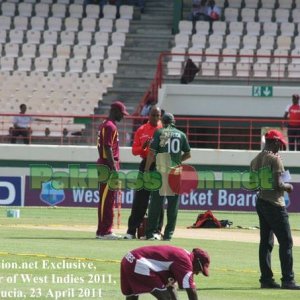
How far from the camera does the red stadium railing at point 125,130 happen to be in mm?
30797

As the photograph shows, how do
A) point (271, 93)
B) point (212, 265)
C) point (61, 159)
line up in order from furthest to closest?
1. point (271, 93)
2. point (61, 159)
3. point (212, 265)

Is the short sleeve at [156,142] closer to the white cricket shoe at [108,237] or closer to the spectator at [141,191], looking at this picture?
the spectator at [141,191]

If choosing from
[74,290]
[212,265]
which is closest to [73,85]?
[212,265]

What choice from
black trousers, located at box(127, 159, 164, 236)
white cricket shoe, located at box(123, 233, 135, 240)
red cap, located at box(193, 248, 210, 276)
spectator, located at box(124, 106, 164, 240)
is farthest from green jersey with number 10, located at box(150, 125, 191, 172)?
red cap, located at box(193, 248, 210, 276)

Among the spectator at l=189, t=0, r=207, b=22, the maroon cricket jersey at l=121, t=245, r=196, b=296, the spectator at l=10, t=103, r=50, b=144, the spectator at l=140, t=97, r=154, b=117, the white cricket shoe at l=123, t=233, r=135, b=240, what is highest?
the spectator at l=189, t=0, r=207, b=22

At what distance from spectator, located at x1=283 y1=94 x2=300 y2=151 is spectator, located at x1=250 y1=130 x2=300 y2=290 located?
16.9m

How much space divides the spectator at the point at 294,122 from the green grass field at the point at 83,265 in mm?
9241

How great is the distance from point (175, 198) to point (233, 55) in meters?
17.2

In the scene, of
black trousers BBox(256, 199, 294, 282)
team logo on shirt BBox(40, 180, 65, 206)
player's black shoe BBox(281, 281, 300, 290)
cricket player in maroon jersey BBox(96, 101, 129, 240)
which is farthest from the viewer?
team logo on shirt BBox(40, 180, 65, 206)

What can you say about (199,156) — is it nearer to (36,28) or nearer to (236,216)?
(236,216)

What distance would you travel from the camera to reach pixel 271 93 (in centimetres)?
3491

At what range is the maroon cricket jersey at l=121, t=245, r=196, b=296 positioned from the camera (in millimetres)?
10992

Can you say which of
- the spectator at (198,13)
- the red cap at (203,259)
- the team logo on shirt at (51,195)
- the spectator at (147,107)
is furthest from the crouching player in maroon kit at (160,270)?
the spectator at (198,13)

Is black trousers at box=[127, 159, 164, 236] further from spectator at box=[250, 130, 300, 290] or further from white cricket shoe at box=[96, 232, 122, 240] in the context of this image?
spectator at box=[250, 130, 300, 290]
